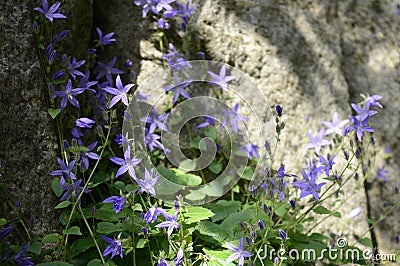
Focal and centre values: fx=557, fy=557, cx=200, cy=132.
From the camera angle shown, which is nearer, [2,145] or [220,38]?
[2,145]

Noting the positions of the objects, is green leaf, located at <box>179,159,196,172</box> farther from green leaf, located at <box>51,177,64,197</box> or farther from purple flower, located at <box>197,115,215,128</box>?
green leaf, located at <box>51,177,64,197</box>

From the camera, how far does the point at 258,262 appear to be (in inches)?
97.1

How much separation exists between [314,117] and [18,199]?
189cm

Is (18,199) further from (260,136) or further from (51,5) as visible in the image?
(260,136)

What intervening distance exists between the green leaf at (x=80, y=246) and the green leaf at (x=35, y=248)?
0.59ft

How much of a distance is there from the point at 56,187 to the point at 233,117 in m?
1.17

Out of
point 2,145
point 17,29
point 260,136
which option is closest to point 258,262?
point 260,136

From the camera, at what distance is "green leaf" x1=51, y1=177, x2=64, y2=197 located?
7.83 feet

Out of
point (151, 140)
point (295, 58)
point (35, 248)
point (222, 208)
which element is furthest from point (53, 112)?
point (295, 58)

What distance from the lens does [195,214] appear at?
7.97ft

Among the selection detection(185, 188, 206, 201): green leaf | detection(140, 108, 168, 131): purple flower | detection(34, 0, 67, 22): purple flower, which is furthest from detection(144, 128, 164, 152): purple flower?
detection(34, 0, 67, 22): purple flower

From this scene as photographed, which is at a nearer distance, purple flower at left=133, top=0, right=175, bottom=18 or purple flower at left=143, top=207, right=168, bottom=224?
purple flower at left=143, top=207, right=168, bottom=224

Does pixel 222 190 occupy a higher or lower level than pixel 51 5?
lower

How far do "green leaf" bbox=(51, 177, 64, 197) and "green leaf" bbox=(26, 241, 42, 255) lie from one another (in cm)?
22
